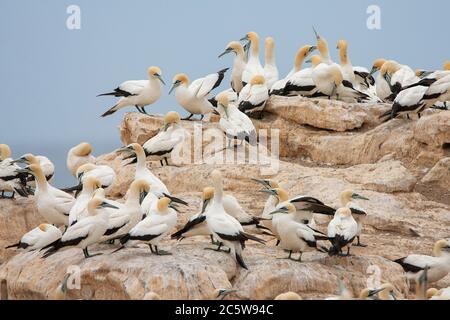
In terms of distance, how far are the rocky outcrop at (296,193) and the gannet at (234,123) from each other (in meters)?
0.23

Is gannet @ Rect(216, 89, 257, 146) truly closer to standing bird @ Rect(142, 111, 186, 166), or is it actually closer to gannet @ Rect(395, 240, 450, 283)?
standing bird @ Rect(142, 111, 186, 166)

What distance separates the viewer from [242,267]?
15375 millimetres

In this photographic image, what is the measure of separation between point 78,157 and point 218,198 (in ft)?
16.3

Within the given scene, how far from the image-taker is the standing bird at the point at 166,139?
19.6 metres

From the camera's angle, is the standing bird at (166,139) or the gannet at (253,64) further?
the gannet at (253,64)

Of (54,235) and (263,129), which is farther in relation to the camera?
(263,129)

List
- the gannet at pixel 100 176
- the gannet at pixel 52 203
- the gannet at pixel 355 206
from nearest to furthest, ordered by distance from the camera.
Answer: the gannet at pixel 355 206
the gannet at pixel 52 203
the gannet at pixel 100 176

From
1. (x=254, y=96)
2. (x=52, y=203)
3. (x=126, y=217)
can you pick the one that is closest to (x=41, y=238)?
(x=52, y=203)

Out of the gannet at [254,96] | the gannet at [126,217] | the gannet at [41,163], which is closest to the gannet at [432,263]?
the gannet at [126,217]

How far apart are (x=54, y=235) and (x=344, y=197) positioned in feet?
11.3

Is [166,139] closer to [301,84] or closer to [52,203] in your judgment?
[52,203]

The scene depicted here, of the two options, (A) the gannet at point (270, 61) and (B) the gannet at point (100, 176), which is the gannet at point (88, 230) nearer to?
(B) the gannet at point (100, 176)
